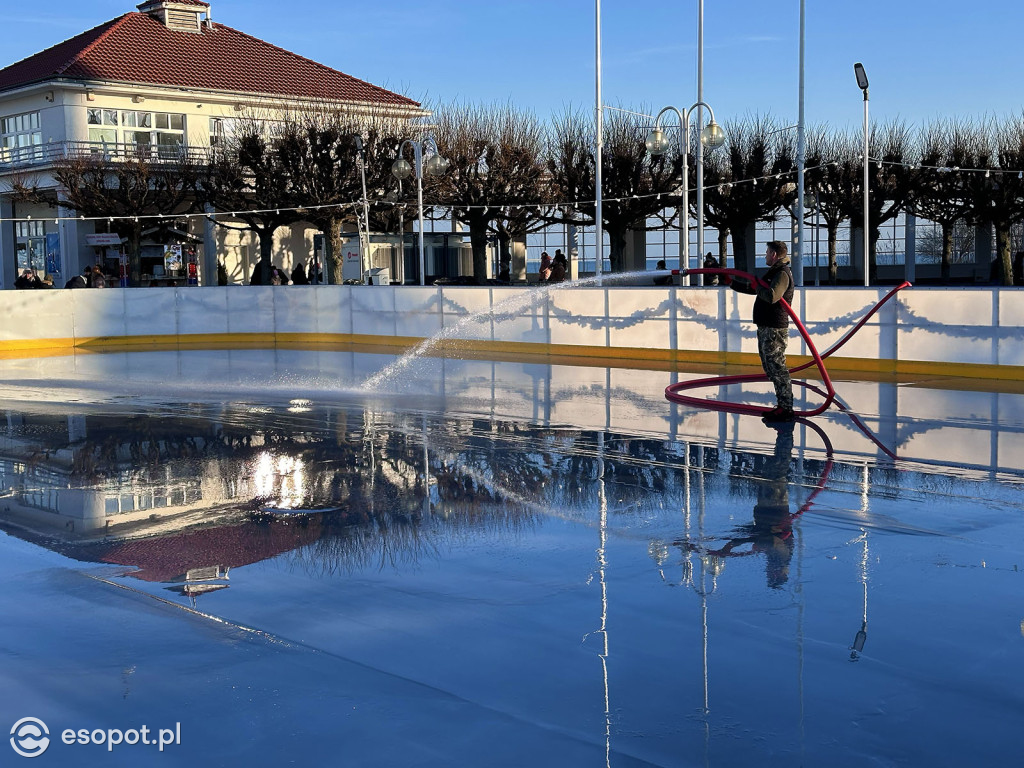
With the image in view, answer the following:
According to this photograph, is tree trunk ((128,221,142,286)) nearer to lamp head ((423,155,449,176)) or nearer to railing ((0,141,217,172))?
railing ((0,141,217,172))

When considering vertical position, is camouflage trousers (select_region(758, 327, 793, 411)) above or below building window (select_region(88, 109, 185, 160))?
below

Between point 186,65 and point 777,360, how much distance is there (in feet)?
144

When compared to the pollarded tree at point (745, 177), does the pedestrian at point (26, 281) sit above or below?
below

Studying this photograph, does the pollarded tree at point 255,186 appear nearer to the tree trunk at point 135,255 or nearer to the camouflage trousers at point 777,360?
the tree trunk at point 135,255

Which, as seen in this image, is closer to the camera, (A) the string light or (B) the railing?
(A) the string light

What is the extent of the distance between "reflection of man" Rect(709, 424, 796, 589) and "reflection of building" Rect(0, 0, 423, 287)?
38996 mm

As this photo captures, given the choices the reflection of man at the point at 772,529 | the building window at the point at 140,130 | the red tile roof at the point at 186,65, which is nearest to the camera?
the reflection of man at the point at 772,529

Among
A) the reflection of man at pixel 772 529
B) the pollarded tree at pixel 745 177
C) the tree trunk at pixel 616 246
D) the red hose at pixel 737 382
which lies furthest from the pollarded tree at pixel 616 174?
the reflection of man at pixel 772 529

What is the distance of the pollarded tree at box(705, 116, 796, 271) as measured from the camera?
4778cm

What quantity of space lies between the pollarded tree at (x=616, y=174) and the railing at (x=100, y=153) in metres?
14.1

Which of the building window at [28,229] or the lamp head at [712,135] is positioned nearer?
the lamp head at [712,135]

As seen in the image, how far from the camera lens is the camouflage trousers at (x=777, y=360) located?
41.9ft

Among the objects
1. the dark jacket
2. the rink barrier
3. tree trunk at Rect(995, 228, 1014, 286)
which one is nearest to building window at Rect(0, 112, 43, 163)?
the rink barrier

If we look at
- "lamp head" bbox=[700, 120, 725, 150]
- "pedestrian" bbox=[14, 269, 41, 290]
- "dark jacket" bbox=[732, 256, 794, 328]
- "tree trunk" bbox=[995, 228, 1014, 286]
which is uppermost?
"lamp head" bbox=[700, 120, 725, 150]
